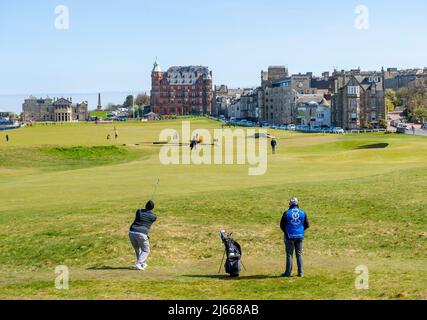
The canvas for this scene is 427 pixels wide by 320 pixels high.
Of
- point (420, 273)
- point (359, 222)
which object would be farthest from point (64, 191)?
point (420, 273)

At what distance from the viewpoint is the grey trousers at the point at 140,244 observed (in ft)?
66.9

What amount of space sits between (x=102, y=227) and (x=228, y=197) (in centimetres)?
779

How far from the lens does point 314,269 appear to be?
795 inches

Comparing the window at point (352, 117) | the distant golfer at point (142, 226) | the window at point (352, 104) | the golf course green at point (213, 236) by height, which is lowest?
the golf course green at point (213, 236)

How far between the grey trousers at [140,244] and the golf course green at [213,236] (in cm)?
44

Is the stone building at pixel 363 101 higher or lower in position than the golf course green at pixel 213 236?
higher

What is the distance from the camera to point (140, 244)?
67.3 ft

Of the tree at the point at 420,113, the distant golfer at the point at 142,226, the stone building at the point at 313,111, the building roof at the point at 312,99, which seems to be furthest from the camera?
the building roof at the point at 312,99

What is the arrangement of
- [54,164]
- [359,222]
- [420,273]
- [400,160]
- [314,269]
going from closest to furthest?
[420,273]
[314,269]
[359,222]
[400,160]
[54,164]

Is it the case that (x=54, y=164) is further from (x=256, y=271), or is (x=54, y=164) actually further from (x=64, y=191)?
(x=256, y=271)

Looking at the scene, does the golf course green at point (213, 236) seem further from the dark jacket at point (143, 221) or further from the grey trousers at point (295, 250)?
the dark jacket at point (143, 221)

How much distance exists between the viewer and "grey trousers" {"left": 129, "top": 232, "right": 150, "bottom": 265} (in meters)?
20.4

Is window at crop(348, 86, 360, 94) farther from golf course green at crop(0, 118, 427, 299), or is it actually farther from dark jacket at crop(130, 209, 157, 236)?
dark jacket at crop(130, 209, 157, 236)

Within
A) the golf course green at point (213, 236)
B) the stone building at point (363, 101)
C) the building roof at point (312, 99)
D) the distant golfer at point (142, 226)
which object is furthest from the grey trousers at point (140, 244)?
the building roof at point (312, 99)
